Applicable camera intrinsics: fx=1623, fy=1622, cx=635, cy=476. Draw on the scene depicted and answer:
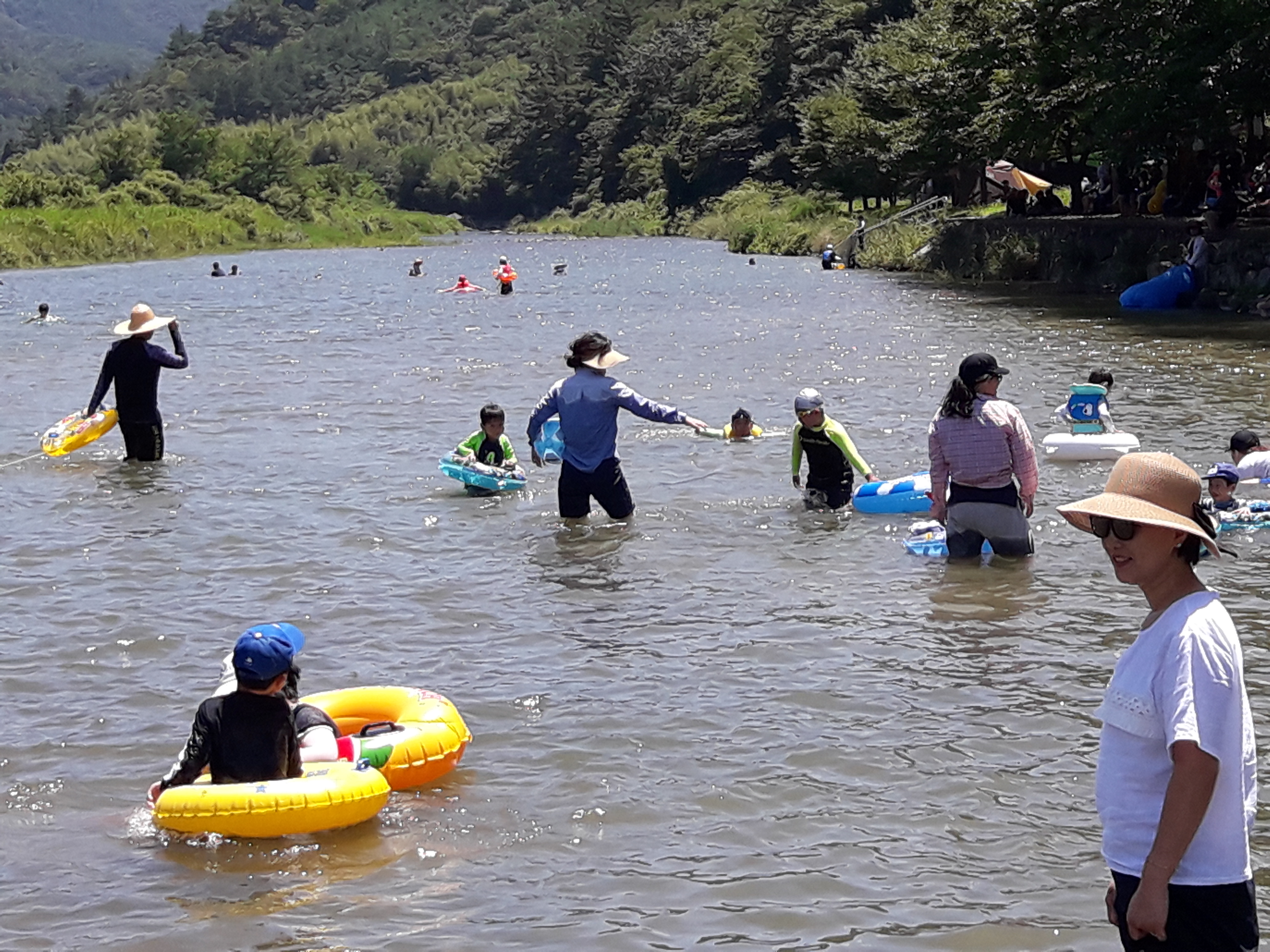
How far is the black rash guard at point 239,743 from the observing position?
6703 mm

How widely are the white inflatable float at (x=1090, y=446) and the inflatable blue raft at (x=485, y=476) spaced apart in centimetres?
491

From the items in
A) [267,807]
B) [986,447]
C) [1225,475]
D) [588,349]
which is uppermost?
[588,349]

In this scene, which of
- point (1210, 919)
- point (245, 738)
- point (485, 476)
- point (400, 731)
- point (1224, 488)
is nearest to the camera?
point (1210, 919)

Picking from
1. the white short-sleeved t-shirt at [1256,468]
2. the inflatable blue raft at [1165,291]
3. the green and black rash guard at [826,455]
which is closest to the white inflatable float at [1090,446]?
the white short-sleeved t-shirt at [1256,468]

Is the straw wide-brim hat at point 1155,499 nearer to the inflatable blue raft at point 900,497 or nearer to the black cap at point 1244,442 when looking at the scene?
the inflatable blue raft at point 900,497

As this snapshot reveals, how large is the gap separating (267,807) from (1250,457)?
8.97 meters

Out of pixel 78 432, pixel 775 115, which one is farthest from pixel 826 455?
pixel 775 115

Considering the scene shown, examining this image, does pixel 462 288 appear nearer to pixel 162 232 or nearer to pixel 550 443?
pixel 162 232

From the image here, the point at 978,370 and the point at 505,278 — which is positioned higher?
the point at 505,278

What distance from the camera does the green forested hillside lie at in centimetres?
3102

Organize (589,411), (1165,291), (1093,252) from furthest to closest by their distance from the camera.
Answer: (1093,252), (1165,291), (589,411)

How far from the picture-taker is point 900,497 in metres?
12.7

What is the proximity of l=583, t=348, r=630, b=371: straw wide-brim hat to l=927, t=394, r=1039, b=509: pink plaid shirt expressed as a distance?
2630 mm

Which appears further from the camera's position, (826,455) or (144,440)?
(144,440)
